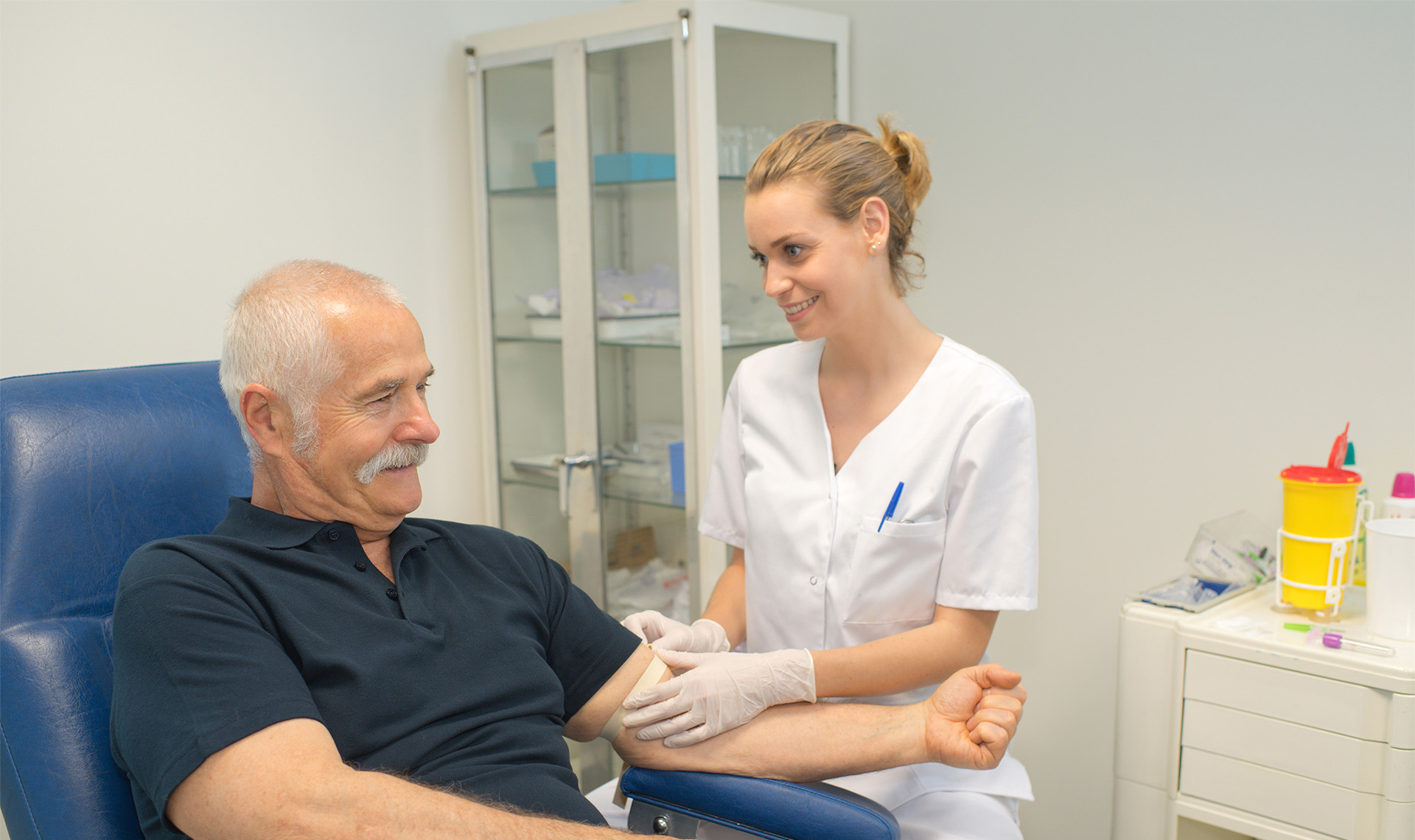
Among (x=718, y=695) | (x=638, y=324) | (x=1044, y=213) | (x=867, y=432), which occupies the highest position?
(x=1044, y=213)

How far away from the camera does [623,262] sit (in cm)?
248

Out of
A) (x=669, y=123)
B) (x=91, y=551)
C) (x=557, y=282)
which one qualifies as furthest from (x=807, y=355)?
(x=91, y=551)

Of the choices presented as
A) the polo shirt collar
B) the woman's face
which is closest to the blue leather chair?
the polo shirt collar

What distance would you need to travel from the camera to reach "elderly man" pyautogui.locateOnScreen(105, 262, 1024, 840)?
3.35ft

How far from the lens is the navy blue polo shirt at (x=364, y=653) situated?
1.03 meters

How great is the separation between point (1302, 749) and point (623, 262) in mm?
1729

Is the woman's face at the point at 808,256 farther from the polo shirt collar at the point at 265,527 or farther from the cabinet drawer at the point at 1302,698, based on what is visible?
the cabinet drawer at the point at 1302,698

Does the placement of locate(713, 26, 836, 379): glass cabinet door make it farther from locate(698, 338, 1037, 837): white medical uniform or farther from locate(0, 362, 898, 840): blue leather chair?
locate(0, 362, 898, 840): blue leather chair

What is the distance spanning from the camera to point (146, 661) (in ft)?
3.42

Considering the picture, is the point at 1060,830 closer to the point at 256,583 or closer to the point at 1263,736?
the point at 1263,736

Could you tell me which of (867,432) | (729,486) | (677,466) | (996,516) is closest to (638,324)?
(677,466)

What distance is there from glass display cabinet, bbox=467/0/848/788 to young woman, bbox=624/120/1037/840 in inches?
24.7

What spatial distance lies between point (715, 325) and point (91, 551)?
4.43 ft

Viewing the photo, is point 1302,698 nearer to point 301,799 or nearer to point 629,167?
point 301,799
